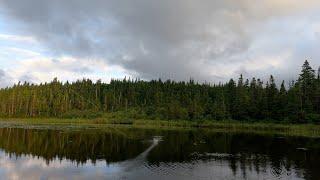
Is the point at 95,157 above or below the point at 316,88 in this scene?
below

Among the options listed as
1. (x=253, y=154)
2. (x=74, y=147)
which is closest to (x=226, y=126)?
(x=253, y=154)

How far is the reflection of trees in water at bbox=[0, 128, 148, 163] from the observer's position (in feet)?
199

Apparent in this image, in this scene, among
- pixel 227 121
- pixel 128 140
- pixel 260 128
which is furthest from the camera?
pixel 227 121

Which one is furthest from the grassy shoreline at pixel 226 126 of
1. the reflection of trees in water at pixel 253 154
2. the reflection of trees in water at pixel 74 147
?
the reflection of trees in water at pixel 74 147

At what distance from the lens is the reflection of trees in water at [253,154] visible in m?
51.6

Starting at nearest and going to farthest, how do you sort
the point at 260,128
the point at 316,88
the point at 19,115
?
the point at 260,128 < the point at 316,88 < the point at 19,115

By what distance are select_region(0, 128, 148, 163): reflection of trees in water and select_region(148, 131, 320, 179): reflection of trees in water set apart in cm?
506

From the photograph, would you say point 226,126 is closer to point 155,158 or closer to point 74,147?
point 74,147

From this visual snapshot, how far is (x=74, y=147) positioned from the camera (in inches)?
2825

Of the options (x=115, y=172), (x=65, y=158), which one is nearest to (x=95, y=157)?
(x=65, y=158)

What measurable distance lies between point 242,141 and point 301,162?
2803 cm

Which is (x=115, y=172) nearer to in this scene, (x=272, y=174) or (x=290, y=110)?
(x=272, y=174)

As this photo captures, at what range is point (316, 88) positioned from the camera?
12925 cm

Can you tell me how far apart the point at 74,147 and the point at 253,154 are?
1207 inches
